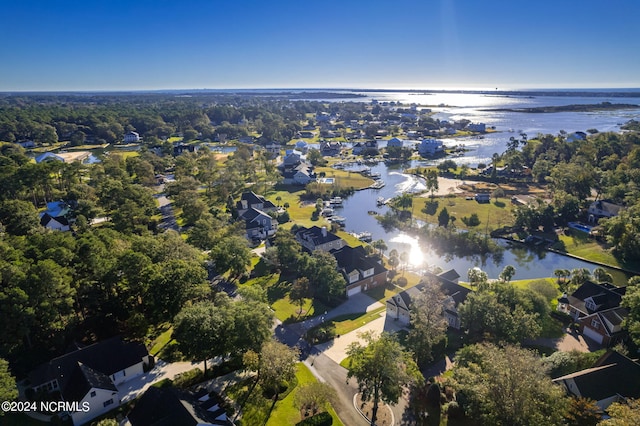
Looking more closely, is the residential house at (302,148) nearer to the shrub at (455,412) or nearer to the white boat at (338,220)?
the white boat at (338,220)

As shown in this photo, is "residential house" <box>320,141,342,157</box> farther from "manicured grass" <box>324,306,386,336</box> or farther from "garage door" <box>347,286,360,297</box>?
"manicured grass" <box>324,306,386,336</box>

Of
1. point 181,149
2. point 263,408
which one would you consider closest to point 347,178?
point 181,149

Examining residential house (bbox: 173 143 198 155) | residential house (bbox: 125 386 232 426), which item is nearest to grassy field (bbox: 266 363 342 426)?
residential house (bbox: 125 386 232 426)

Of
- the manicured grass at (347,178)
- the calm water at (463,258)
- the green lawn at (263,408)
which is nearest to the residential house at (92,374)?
the green lawn at (263,408)

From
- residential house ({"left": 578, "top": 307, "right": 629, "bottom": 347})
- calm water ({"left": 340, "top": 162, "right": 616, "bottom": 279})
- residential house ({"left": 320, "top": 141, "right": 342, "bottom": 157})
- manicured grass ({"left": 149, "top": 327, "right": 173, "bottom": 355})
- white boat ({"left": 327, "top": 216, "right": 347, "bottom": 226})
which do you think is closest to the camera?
manicured grass ({"left": 149, "top": 327, "right": 173, "bottom": 355})

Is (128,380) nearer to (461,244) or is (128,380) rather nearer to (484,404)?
(484,404)

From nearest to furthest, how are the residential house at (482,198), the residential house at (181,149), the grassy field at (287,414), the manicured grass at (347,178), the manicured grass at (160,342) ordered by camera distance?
the grassy field at (287,414)
the manicured grass at (160,342)
the residential house at (482,198)
the manicured grass at (347,178)
the residential house at (181,149)

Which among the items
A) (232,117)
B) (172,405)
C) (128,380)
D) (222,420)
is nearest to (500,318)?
(222,420)

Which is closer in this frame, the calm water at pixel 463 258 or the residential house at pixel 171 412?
the residential house at pixel 171 412
